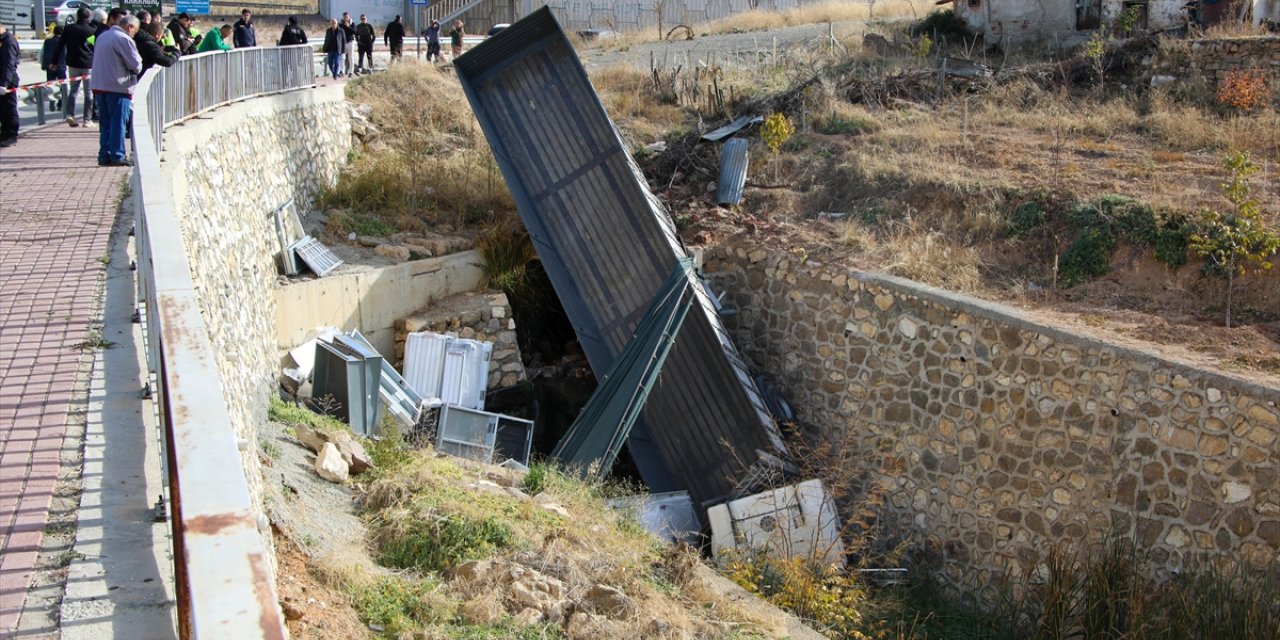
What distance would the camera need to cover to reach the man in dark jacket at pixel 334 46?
2147cm

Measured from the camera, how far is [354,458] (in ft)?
30.7

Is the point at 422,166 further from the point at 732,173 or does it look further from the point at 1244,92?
the point at 1244,92

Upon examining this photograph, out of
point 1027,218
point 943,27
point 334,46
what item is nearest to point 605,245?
point 1027,218

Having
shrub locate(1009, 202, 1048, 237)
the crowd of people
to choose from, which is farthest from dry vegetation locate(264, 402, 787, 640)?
shrub locate(1009, 202, 1048, 237)

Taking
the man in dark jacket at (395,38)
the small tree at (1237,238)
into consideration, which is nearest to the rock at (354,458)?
the small tree at (1237,238)

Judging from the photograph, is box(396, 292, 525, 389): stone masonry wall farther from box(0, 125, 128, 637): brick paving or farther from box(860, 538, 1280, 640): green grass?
box(860, 538, 1280, 640): green grass

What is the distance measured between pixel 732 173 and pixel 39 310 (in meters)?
9.40

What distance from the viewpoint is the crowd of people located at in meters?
11.7

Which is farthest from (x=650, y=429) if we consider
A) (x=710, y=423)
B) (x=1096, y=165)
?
(x=1096, y=165)

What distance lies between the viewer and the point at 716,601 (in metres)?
8.23

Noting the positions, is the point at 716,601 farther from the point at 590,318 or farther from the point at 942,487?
the point at 590,318

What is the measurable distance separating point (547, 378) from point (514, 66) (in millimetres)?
4081

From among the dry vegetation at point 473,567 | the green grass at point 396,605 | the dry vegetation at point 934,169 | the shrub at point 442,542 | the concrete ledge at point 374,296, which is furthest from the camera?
the concrete ledge at point 374,296

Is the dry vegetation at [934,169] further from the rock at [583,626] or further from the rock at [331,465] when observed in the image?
the rock at [331,465]
